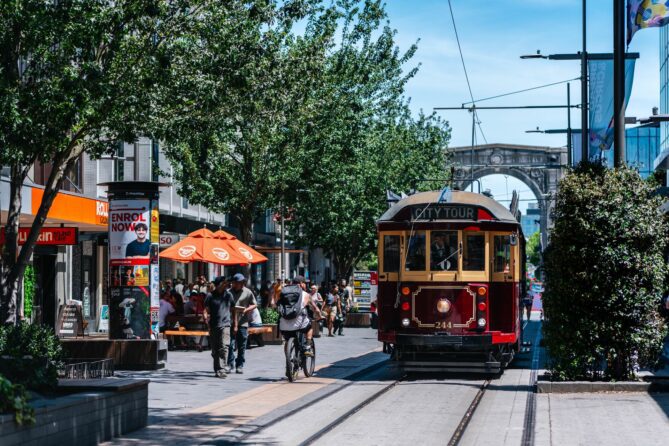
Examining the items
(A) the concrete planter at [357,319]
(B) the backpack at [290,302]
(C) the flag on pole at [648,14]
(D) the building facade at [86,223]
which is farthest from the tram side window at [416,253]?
(A) the concrete planter at [357,319]

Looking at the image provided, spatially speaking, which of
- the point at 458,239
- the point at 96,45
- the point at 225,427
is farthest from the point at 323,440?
the point at 458,239

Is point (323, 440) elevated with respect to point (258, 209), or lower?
lower

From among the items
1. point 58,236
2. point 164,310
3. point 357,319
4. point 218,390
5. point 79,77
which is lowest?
point 357,319

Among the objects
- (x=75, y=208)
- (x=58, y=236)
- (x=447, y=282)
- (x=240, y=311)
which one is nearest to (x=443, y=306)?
(x=447, y=282)

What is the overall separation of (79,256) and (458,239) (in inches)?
727

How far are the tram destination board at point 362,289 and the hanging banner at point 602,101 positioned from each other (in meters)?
22.8

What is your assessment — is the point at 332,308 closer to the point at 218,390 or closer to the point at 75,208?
the point at 75,208

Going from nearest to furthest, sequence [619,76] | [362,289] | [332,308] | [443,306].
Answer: [619,76]
[443,306]
[332,308]
[362,289]

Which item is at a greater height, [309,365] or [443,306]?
[443,306]

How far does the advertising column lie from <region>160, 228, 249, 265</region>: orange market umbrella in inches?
137

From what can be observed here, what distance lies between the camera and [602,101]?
18.5 meters

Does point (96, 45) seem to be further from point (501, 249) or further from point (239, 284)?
point (501, 249)

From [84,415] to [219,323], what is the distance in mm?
8669

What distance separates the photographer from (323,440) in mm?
10852
